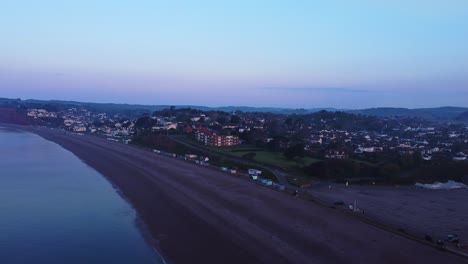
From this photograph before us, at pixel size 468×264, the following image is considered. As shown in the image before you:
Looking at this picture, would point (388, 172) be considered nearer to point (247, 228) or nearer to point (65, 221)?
point (247, 228)

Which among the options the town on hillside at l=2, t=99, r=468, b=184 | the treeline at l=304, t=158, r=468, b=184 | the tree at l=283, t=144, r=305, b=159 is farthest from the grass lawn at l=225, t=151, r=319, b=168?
the treeline at l=304, t=158, r=468, b=184

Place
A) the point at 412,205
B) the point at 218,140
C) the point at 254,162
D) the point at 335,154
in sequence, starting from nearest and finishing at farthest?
the point at 412,205
the point at 254,162
the point at 335,154
the point at 218,140

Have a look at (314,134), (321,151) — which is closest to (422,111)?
(314,134)

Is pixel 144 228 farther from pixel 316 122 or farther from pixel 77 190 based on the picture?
pixel 316 122

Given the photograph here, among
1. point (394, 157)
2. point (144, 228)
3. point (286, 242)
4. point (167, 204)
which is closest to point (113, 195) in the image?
point (167, 204)

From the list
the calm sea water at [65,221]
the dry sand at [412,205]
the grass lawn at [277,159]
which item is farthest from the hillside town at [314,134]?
the calm sea water at [65,221]
